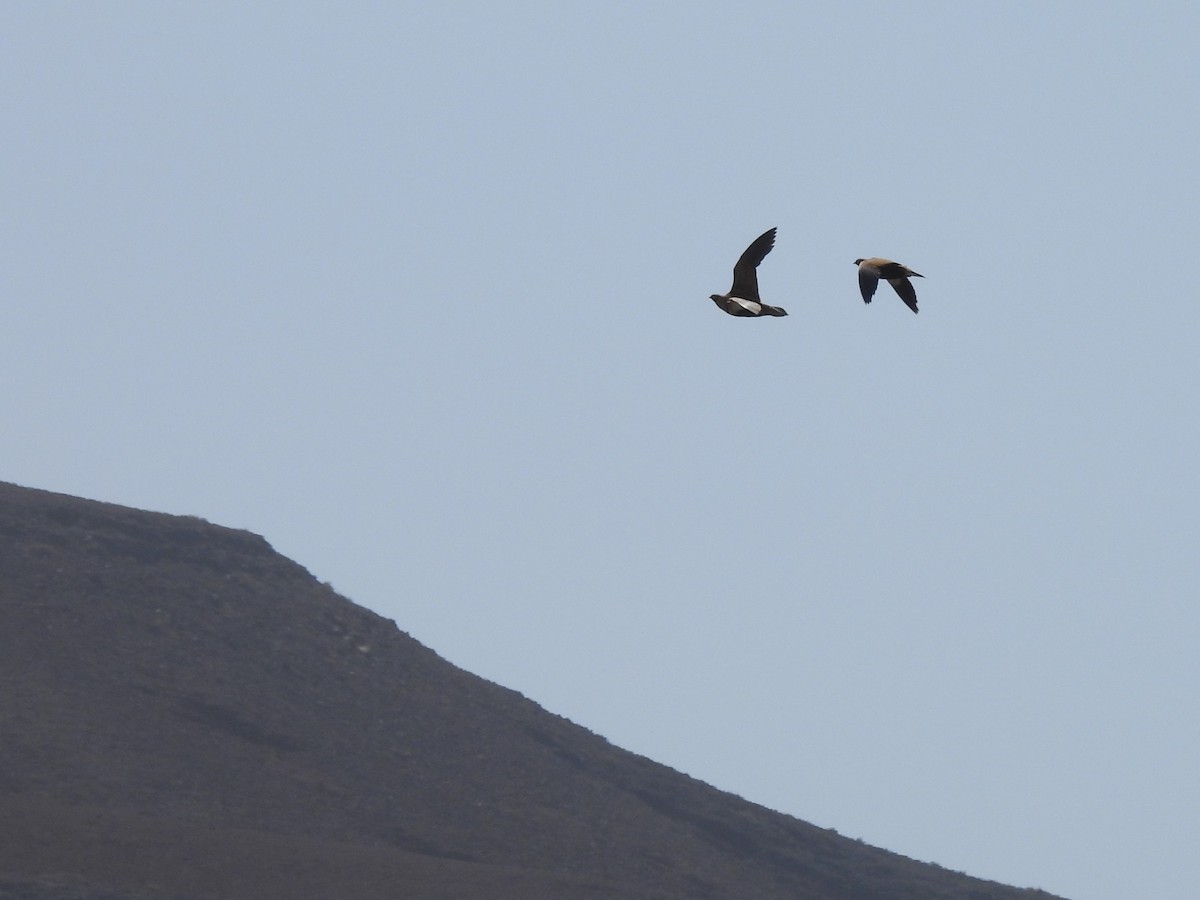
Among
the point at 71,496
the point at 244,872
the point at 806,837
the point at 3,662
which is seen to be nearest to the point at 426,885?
the point at 244,872

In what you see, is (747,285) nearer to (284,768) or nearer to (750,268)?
(750,268)

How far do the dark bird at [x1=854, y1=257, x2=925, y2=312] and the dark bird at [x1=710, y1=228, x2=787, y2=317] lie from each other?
1.08 meters

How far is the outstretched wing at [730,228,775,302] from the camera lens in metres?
23.1

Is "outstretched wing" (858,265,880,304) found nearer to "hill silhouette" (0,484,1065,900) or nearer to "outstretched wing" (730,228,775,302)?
"outstretched wing" (730,228,775,302)

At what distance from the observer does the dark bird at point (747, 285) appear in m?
22.0

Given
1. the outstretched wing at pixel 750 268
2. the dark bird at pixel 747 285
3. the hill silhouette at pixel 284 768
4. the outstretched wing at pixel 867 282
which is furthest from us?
the hill silhouette at pixel 284 768

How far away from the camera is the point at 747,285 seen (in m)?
23.2

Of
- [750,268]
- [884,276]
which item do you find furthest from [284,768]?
[884,276]

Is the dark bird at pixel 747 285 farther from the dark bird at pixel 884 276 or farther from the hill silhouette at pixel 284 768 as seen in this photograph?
the hill silhouette at pixel 284 768

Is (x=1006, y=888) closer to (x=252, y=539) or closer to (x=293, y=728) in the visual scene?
(x=293, y=728)

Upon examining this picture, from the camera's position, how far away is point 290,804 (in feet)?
205

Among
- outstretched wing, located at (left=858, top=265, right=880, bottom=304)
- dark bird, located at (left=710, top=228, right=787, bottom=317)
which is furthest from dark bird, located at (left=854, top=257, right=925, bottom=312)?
dark bird, located at (left=710, top=228, right=787, bottom=317)

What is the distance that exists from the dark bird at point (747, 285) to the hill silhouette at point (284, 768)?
32.6m

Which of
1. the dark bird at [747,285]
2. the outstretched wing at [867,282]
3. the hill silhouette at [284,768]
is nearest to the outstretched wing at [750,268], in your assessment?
the dark bird at [747,285]
